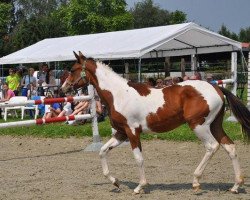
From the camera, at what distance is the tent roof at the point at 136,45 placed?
1986cm

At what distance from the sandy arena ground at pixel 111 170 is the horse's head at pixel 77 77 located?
147 centimetres

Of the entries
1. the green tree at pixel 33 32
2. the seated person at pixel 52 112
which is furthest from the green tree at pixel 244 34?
the seated person at pixel 52 112

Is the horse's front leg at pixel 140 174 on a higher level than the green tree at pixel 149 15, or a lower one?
lower

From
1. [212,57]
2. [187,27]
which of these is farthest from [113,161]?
[212,57]

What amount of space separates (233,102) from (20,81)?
1704 centimetres

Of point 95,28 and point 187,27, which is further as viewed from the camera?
point 95,28

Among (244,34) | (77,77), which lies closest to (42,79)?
(77,77)

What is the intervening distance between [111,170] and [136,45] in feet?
35.6

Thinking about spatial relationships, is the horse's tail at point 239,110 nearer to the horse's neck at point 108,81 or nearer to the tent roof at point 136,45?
the horse's neck at point 108,81

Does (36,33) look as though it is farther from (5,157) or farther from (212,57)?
(5,157)

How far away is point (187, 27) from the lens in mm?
20781

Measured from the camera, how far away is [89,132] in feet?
47.6

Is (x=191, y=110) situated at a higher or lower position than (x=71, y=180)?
higher

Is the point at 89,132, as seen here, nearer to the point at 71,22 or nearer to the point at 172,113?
the point at 172,113
